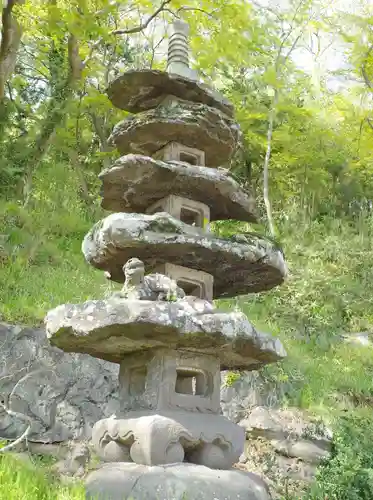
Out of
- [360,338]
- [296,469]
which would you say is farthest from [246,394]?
[360,338]

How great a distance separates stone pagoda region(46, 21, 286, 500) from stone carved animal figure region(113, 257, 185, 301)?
0.04ft

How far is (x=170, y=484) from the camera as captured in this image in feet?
13.7

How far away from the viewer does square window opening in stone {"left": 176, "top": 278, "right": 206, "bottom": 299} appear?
219 inches

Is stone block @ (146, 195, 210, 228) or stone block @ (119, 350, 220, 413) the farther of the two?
stone block @ (146, 195, 210, 228)

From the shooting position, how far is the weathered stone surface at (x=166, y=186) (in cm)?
542

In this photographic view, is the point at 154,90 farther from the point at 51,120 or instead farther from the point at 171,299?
the point at 51,120

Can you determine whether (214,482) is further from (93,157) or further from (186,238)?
(93,157)

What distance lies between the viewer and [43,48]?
16.1 meters

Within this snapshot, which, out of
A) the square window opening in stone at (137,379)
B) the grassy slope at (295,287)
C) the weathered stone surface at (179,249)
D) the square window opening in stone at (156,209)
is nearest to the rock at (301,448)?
the grassy slope at (295,287)

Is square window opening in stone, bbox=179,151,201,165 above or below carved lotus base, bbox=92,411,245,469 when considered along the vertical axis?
above

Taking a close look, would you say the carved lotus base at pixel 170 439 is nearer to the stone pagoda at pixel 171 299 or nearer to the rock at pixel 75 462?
the stone pagoda at pixel 171 299

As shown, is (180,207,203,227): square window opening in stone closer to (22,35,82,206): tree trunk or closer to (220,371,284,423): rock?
(220,371,284,423): rock

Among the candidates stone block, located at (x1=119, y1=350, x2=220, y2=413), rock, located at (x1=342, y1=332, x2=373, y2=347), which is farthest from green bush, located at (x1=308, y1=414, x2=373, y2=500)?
rock, located at (x1=342, y1=332, x2=373, y2=347)

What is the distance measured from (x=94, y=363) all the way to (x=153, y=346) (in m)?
5.35
